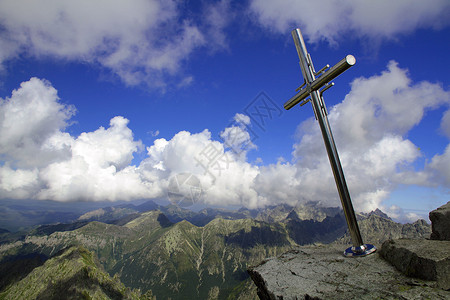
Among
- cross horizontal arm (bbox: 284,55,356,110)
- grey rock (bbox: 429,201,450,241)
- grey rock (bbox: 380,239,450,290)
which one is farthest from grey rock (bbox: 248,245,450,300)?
cross horizontal arm (bbox: 284,55,356,110)

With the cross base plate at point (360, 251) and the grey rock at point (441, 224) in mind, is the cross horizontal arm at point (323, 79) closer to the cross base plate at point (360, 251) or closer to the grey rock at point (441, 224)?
the cross base plate at point (360, 251)

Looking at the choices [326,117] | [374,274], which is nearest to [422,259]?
[374,274]

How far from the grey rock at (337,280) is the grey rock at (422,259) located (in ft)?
0.71

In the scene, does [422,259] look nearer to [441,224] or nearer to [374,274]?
[374,274]

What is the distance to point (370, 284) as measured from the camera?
6219 mm

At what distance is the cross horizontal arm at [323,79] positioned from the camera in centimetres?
734

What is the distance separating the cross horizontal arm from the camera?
289 inches

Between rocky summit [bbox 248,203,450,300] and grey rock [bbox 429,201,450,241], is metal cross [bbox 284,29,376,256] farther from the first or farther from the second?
grey rock [bbox 429,201,450,241]

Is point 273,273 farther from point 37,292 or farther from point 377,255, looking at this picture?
point 37,292

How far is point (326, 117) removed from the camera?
8.84 meters

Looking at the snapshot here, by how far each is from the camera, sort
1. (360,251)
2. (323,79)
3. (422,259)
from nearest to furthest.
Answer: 1. (422,259)
2. (323,79)
3. (360,251)

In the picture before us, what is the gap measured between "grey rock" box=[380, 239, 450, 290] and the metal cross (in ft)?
3.49

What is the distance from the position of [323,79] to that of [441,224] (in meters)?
7.64

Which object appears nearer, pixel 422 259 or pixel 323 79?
pixel 422 259
